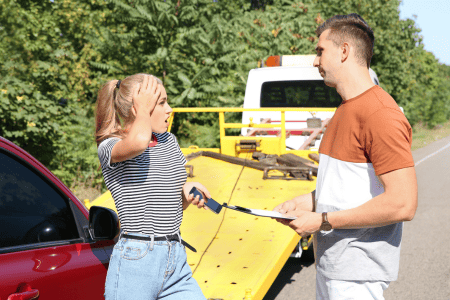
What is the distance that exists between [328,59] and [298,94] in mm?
7165

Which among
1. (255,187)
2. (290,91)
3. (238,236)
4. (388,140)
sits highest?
(290,91)

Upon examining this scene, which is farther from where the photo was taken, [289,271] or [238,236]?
[289,271]

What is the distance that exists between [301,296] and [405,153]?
3408mm

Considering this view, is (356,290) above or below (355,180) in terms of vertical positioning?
below

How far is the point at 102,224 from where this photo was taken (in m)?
2.36

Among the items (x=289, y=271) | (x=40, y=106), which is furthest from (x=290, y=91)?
(x=40, y=106)

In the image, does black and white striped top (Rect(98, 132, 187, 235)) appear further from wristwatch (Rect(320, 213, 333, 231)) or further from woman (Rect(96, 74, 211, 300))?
wristwatch (Rect(320, 213, 333, 231))

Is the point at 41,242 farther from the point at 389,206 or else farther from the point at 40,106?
the point at 40,106

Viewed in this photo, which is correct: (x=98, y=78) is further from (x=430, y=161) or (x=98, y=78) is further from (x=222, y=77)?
(x=430, y=161)

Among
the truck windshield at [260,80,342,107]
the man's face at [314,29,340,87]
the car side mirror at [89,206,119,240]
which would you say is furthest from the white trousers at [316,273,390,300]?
the truck windshield at [260,80,342,107]

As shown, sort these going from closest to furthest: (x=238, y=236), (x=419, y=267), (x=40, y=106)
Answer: (x=238, y=236) < (x=419, y=267) < (x=40, y=106)

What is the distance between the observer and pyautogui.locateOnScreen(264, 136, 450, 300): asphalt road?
16.7 ft

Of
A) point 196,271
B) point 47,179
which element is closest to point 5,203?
point 47,179

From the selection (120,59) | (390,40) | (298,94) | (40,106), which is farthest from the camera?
(390,40)
